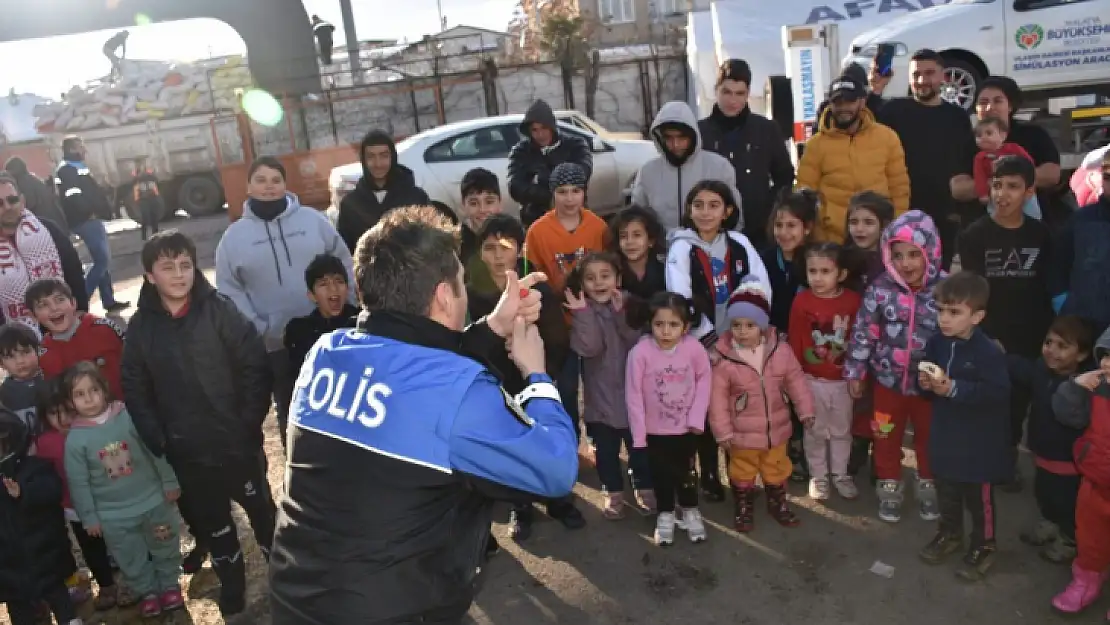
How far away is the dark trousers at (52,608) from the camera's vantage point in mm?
3533

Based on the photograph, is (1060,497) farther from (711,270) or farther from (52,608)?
(52,608)

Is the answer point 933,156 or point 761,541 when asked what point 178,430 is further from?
point 933,156

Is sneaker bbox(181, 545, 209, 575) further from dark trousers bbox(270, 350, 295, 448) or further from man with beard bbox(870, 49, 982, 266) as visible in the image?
man with beard bbox(870, 49, 982, 266)

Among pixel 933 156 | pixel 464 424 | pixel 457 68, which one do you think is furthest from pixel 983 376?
pixel 457 68

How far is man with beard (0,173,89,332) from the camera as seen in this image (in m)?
4.55

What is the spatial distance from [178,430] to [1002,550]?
364cm

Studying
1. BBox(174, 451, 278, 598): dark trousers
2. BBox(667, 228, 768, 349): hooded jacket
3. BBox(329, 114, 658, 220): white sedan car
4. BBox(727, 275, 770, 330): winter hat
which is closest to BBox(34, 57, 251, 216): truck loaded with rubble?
BBox(329, 114, 658, 220): white sedan car

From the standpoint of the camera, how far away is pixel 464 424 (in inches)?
71.9

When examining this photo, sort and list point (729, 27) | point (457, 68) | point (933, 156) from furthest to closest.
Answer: point (457, 68), point (729, 27), point (933, 156)

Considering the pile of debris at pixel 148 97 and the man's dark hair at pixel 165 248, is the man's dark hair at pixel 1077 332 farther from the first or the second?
the pile of debris at pixel 148 97

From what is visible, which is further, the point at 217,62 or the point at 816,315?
the point at 217,62

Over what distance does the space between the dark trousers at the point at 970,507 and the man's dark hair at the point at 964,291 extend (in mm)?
769

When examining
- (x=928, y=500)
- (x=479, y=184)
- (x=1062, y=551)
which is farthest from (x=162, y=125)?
(x=1062, y=551)

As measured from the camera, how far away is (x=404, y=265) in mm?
1986
